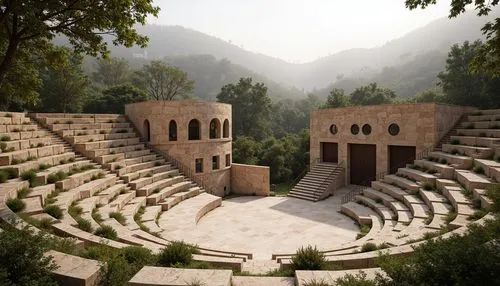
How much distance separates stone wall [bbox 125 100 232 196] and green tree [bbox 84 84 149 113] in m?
17.9

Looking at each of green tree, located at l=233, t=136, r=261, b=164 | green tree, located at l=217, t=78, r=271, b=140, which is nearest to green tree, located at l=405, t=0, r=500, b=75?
green tree, located at l=233, t=136, r=261, b=164

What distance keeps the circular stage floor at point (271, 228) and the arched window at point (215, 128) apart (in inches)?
251

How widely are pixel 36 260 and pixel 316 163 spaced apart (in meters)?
22.8

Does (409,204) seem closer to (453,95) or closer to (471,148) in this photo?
(471,148)

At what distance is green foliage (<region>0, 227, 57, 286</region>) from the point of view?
4322 mm

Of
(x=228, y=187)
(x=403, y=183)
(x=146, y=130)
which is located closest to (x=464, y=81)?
(x=403, y=183)

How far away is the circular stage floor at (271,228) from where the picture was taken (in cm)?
1237

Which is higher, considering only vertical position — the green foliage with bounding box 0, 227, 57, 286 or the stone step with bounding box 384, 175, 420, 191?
the green foliage with bounding box 0, 227, 57, 286

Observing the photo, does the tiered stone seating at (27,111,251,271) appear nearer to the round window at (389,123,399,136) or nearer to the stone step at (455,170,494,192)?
the stone step at (455,170,494,192)

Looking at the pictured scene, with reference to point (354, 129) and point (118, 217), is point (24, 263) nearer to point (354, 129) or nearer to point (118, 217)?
point (118, 217)

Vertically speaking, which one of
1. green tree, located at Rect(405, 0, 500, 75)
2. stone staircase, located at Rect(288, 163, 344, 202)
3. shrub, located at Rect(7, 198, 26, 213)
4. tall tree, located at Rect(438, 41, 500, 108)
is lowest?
stone staircase, located at Rect(288, 163, 344, 202)

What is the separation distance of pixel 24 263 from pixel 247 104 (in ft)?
171

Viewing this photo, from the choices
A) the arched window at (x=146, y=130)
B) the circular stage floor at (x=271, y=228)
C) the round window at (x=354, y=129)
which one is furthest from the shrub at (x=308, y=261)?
the round window at (x=354, y=129)

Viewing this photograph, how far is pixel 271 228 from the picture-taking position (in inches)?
579
